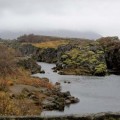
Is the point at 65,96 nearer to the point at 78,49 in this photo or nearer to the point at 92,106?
the point at 92,106

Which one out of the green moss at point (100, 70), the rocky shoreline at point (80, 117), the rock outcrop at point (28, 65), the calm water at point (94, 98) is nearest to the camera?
the rocky shoreline at point (80, 117)

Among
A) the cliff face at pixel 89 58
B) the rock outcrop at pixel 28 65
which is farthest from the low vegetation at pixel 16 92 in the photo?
the cliff face at pixel 89 58

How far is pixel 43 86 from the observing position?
56500 millimetres

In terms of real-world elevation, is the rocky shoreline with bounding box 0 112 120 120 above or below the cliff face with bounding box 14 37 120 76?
above

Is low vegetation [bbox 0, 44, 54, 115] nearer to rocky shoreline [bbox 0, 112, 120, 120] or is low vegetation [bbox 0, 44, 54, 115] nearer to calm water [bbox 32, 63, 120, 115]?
calm water [bbox 32, 63, 120, 115]

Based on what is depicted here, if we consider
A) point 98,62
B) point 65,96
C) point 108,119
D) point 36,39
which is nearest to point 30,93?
point 65,96

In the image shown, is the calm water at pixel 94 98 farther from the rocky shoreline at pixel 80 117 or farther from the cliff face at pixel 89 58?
the rocky shoreline at pixel 80 117

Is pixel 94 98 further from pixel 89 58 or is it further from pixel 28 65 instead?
pixel 89 58

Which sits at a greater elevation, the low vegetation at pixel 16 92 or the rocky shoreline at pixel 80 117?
the rocky shoreline at pixel 80 117

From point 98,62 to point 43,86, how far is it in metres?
37.4

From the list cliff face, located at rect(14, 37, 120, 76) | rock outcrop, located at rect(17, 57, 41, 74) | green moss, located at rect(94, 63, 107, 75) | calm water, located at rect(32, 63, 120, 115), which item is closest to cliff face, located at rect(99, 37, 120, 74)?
cliff face, located at rect(14, 37, 120, 76)

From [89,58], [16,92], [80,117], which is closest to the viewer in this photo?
[80,117]

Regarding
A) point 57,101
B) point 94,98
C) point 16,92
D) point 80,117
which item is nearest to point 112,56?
point 94,98

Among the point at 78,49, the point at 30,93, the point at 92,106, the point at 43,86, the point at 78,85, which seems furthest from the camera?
the point at 78,49
